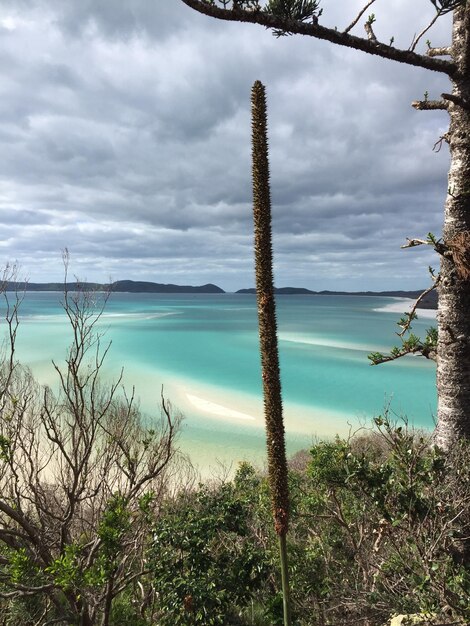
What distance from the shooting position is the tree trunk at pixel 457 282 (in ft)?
16.5

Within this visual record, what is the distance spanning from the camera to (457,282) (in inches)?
200

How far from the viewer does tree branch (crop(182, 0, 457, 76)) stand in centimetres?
389

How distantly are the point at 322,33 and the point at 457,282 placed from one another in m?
3.14

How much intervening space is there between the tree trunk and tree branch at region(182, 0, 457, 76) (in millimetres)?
323

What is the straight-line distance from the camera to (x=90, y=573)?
3.97 meters

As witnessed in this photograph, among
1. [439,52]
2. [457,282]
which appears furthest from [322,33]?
[457,282]

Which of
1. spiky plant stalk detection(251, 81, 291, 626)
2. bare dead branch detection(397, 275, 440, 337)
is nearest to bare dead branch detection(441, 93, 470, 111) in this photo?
bare dead branch detection(397, 275, 440, 337)

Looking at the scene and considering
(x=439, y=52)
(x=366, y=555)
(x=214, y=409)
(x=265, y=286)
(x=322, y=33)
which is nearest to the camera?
(x=265, y=286)

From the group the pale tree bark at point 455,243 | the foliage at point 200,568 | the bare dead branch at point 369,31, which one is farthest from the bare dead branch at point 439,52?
the foliage at point 200,568

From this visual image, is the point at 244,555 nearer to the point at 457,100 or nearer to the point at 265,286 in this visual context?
the point at 265,286

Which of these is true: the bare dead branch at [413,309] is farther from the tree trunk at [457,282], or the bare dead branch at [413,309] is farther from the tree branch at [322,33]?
the tree branch at [322,33]

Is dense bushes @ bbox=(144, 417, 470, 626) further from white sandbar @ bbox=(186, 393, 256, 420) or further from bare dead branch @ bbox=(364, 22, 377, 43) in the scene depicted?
white sandbar @ bbox=(186, 393, 256, 420)

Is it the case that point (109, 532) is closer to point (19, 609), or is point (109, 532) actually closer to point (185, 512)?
point (185, 512)

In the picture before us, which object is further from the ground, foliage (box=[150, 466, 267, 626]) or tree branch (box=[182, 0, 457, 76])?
tree branch (box=[182, 0, 457, 76])
